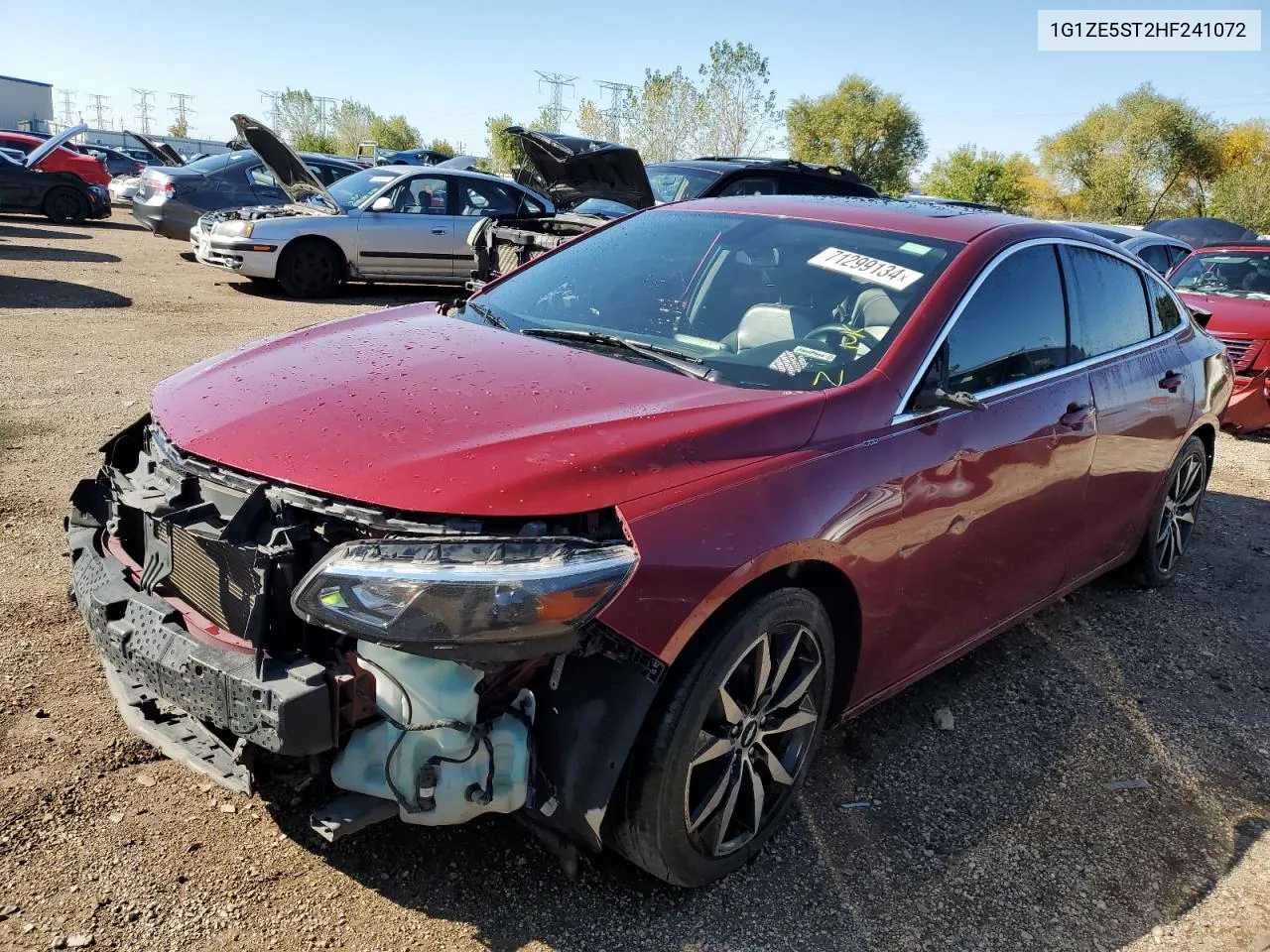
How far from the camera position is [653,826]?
7.66 feet

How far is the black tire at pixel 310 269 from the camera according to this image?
1178 cm

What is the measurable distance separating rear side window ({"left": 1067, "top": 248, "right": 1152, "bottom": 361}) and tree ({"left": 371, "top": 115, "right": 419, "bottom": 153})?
81.4m

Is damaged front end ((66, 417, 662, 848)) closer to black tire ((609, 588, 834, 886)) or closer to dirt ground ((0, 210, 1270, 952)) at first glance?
black tire ((609, 588, 834, 886))

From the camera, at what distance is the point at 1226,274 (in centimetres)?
945

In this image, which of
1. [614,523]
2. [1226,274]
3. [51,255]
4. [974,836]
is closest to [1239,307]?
[1226,274]

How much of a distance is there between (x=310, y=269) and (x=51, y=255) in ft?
16.4

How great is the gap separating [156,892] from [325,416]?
1.21m

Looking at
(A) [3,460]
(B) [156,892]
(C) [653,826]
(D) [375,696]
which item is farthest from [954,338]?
(A) [3,460]

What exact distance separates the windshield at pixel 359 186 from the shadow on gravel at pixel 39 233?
7033mm

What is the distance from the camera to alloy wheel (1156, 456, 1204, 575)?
4.85 metres

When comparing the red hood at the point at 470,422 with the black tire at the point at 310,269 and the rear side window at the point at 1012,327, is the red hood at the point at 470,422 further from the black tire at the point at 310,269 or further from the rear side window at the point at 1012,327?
the black tire at the point at 310,269

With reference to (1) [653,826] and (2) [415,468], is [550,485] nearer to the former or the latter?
(2) [415,468]

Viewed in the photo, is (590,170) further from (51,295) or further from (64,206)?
(64,206)

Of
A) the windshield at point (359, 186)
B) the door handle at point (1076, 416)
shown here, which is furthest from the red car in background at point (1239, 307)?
the windshield at point (359, 186)
